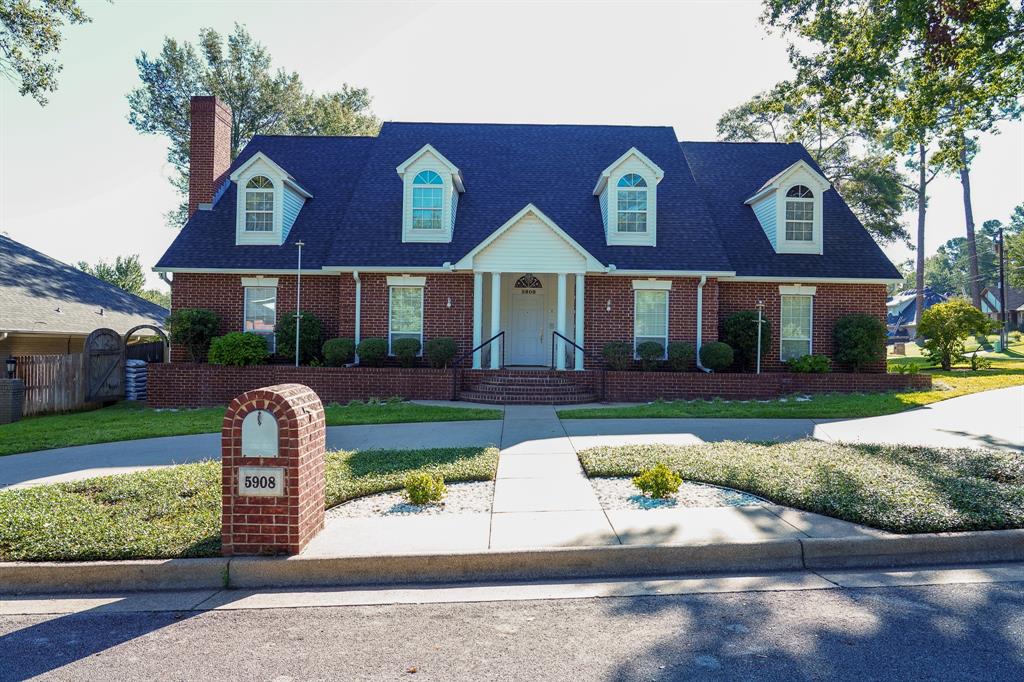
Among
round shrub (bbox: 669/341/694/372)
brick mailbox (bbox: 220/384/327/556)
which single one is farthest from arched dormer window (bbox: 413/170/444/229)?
brick mailbox (bbox: 220/384/327/556)

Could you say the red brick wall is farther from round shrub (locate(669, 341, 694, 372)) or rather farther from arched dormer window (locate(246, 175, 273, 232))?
arched dormer window (locate(246, 175, 273, 232))

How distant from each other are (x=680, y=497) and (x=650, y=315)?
11257 millimetres

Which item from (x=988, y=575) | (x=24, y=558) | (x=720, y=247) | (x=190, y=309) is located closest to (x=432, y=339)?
(x=190, y=309)

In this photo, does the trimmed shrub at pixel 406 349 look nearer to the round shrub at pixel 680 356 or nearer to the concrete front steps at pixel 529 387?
the concrete front steps at pixel 529 387

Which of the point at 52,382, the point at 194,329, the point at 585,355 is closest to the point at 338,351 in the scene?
the point at 194,329

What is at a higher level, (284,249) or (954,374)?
(284,249)

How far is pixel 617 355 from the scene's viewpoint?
54.0 feet

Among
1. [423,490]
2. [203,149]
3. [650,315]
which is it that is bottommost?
[423,490]

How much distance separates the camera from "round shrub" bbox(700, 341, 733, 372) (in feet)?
54.4

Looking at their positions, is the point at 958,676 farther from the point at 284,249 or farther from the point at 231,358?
the point at 284,249

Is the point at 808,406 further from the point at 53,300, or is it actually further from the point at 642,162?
the point at 53,300

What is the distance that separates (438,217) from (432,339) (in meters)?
3.72

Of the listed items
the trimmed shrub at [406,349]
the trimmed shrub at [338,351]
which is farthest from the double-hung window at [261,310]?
the trimmed shrub at [406,349]

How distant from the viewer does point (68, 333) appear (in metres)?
20.4
